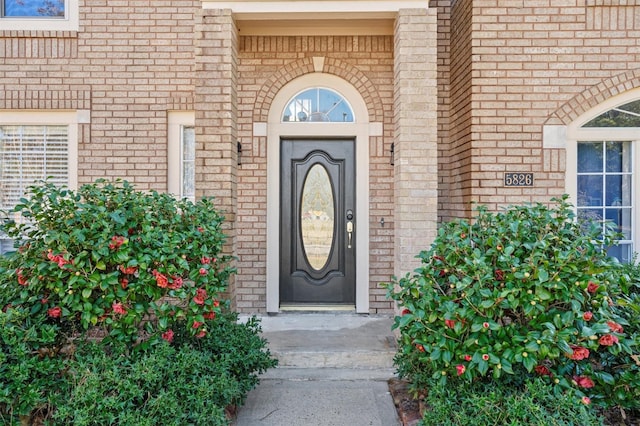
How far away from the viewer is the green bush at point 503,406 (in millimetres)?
2518

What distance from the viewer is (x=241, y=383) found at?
3.29m

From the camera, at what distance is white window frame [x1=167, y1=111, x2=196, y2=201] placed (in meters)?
5.36

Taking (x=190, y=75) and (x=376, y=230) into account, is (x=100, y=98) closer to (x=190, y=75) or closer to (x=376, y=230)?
(x=190, y=75)

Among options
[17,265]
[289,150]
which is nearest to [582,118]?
[289,150]

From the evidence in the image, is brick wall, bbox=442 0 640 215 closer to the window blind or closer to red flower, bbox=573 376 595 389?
red flower, bbox=573 376 595 389

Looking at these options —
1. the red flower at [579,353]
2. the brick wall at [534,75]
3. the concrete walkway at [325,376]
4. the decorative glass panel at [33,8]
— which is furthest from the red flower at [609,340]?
the decorative glass panel at [33,8]

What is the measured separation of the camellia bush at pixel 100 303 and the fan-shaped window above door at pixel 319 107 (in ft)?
8.44

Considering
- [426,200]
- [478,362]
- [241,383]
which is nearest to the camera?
[478,362]

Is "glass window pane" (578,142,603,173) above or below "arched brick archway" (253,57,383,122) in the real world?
below

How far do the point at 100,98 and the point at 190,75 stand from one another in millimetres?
1056

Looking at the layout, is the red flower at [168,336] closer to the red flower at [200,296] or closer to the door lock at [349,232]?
the red flower at [200,296]

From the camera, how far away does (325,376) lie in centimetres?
399

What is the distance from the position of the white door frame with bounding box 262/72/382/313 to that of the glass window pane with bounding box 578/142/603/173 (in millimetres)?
2273

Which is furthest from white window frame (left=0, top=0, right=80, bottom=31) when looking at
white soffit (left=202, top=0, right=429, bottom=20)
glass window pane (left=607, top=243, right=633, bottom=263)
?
glass window pane (left=607, top=243, right=633, bottom=263)
